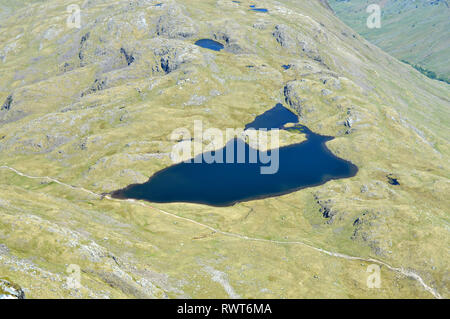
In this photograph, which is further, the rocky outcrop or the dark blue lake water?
the dark blue lake water

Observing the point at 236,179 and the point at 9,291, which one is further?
the point at 236,179

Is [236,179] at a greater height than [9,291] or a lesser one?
lesser

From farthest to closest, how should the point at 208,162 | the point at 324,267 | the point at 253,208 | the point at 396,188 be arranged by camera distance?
the point at 208,162 → the point at 396,188 → the point at 253,208 → the point at 324,267

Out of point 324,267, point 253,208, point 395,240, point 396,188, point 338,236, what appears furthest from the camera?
point 396,188

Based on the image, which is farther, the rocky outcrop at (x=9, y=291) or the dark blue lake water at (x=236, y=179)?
the dark blue lake water at (x=236, y=179)

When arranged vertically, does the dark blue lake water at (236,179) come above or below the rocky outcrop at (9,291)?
below

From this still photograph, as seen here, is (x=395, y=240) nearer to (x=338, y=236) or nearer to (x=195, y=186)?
(x=338, y=236)

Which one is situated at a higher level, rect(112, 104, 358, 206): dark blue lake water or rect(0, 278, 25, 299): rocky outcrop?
rect(0, 278, 25, 299): rocky outcrop
